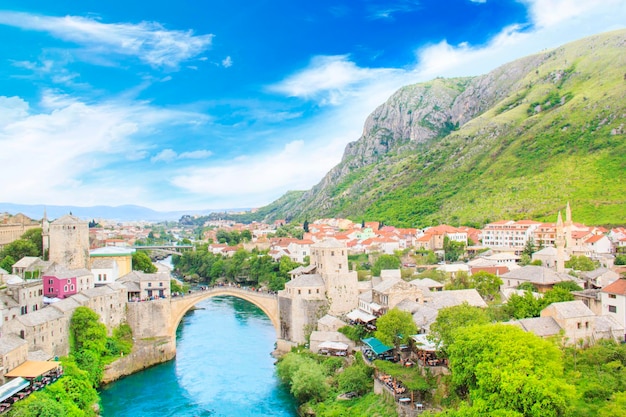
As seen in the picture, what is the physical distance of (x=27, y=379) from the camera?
88.7 feet

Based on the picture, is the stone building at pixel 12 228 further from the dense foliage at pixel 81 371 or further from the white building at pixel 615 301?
the white building at pixel 615 301

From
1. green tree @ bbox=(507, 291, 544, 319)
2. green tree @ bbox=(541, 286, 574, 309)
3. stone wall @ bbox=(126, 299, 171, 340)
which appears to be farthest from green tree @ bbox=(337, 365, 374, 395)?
stone wall @ bbox=(126, 299, 171, 340)

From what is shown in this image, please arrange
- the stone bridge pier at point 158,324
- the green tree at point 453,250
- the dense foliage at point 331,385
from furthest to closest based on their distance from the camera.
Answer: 1. the green tree at point 453,250
2. the stone bridge pier at point 158,324
3. the dense foliage at point 331,385

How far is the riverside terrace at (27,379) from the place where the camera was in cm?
2511

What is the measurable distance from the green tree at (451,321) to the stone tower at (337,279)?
13689 mm

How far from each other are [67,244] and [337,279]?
80.0 ft

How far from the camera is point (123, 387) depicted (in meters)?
35.3

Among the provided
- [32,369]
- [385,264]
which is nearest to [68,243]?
[32,369]

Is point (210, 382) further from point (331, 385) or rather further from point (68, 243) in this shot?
point (68, 243)

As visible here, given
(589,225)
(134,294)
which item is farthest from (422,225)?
(134,294)

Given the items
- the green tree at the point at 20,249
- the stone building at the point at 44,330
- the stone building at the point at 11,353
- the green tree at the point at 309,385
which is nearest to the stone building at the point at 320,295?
the green tree at the point at 309,385

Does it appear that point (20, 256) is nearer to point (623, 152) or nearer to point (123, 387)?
point (123, 387)

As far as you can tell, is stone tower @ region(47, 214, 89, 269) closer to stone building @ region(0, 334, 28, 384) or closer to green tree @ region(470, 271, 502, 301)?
stone building @ region(0, 334, 28, 384)

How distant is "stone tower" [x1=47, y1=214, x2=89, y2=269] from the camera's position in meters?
46.4
